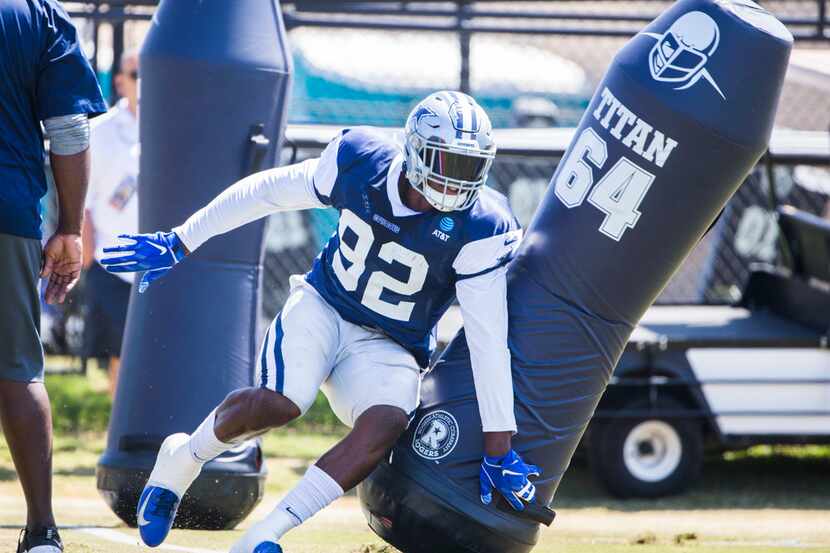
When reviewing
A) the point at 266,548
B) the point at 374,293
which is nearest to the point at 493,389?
the point at 374,293

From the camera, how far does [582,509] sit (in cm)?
700

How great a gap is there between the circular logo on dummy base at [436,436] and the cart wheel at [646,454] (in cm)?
274

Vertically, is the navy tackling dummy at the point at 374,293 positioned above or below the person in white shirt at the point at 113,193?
above

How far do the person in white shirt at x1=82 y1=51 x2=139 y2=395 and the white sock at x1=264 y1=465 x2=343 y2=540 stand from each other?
10.3 ft

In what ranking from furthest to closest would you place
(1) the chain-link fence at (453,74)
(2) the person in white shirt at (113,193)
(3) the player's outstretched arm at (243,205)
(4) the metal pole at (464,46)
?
(1) the chain-link fence at (453,74) < (4) the metal pole at (464,46) < (2) the person in white shirt at (113,193) < (3) the player's outstretched arm at (243,205)

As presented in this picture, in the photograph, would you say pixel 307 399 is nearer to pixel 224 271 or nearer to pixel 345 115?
pixel 224 271

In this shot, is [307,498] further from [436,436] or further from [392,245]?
[392,245]

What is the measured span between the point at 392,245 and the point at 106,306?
319cm

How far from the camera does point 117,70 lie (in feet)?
29.0

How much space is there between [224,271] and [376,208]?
1206mm

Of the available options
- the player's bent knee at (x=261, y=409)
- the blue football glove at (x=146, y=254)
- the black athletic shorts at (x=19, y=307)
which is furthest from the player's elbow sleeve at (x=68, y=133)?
the player's bent knee at (x=261, y=409)

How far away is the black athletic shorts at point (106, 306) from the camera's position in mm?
7242

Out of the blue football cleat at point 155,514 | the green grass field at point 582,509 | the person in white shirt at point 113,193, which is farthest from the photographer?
the person in white shirt at point 113,193

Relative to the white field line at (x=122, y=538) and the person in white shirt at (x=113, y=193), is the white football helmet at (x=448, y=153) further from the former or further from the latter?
the person in white shirt at (x=113, y=193)
